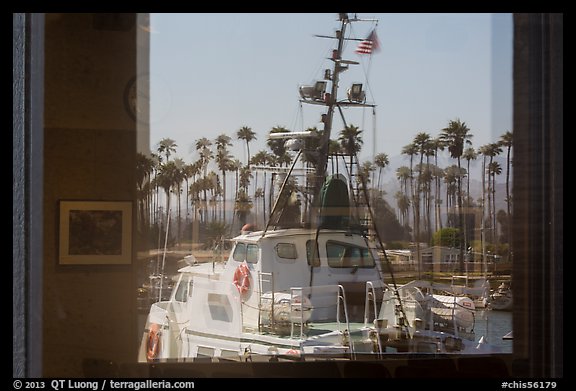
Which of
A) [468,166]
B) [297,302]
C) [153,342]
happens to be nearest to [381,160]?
[468,166]

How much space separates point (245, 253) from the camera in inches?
161

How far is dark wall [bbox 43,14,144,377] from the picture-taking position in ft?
8.37

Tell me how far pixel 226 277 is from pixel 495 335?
5.50ft

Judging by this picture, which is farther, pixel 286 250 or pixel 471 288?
pixel 286 250

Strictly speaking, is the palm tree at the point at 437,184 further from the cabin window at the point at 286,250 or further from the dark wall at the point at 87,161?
the dark wall at the point at 87,161

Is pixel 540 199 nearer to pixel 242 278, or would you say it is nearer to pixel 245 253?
pixel 245 253

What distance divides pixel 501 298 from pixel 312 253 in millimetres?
1426

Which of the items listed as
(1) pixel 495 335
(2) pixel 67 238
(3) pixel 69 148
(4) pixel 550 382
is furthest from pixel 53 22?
(1) pixel 495 335

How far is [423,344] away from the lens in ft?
11.8

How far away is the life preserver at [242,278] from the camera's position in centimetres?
417

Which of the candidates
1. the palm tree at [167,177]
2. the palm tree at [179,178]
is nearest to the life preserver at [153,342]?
the palm tree at [179,178]

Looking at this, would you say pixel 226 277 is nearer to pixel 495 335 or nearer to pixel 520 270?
pixel 495 335

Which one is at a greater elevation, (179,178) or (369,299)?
(179,178)

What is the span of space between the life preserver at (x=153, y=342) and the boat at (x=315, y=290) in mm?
124
